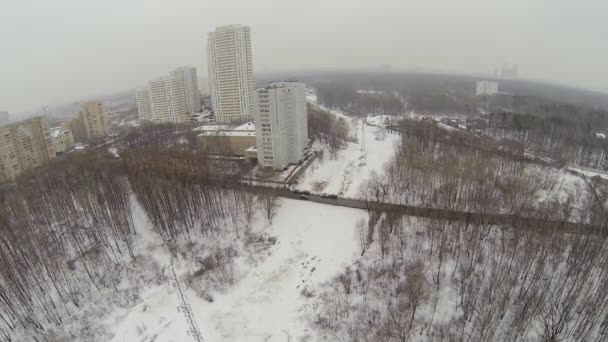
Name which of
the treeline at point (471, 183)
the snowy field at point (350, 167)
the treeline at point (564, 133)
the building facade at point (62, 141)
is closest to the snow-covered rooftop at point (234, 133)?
the snowy field at point (350, 167)

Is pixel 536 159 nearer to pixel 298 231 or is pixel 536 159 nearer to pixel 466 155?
pixel 466 155

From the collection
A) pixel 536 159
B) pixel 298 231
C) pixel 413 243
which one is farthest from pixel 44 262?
pixel 536 159

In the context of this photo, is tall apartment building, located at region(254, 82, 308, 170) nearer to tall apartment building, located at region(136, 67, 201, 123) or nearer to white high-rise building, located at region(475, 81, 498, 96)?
tall apartment building, located at region(136, 67, 201, 123)

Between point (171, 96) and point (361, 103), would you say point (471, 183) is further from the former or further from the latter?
point (361, 103)

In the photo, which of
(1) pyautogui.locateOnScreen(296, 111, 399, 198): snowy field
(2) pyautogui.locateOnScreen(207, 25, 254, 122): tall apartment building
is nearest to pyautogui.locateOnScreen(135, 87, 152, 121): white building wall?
(2) pyautogui.locateOnScreen(207, 25, 254, 122): tall apartment building

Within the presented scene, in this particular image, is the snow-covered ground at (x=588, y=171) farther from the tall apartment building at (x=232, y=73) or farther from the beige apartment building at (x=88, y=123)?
the beige apartment building at (x=88, y=123)

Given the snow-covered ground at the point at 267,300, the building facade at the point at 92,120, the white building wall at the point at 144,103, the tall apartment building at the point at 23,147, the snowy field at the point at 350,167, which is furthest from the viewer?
the white building wall at the point at 144,103
